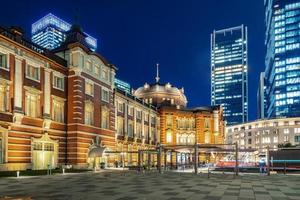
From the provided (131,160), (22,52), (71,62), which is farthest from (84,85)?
Result: (131,160)

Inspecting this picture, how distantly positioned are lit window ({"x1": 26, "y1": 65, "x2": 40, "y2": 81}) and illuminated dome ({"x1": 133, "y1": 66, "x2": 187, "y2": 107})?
60274 mm

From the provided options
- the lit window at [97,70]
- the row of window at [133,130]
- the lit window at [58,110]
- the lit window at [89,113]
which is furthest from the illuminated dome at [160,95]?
the lit window at [58,110]

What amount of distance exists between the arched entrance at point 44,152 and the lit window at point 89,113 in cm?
626

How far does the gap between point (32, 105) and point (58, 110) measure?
518 cm

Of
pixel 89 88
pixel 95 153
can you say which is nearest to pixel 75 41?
pixel 89 88

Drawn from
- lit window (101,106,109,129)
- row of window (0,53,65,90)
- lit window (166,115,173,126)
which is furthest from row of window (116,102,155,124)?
row of window (0,53,65,90)

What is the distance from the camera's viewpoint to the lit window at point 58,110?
148 ft

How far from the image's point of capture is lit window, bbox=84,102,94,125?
49469 millimetres

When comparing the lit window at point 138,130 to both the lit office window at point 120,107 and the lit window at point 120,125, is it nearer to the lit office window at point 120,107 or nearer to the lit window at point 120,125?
the lit window at point 120,125

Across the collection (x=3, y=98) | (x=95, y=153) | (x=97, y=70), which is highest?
(x=97, y=70)

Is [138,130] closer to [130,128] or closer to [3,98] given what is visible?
[130,128]

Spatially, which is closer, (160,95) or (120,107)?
(120,107)

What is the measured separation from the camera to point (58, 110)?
151ft

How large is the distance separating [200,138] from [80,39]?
55.5 m
